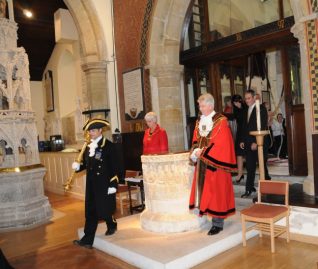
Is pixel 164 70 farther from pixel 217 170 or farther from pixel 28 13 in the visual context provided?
pixel 28 13

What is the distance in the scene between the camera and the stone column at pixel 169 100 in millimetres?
6422

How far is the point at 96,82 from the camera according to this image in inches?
285

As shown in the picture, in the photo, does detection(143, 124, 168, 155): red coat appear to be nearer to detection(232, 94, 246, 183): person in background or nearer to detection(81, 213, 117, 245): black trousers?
detection(232, 94, 246, 183): person in background

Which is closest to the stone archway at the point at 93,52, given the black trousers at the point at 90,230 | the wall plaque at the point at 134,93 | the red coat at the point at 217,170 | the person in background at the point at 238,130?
the wall plaque at the point at 134,93

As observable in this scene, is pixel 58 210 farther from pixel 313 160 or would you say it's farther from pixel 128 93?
pixel 313 160

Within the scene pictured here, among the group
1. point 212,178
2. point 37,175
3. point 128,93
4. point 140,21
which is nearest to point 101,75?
point 128,93

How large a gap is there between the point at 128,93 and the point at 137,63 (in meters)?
0.62

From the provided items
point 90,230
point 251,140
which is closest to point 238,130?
point 251,140

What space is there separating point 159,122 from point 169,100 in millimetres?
448

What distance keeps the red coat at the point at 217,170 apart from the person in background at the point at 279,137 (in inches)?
199

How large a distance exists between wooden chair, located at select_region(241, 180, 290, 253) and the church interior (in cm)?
11

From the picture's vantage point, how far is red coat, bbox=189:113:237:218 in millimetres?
3686

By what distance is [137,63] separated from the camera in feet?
22.3

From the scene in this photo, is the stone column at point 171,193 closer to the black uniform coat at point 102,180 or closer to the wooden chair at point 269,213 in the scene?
the black uniform coat at point 102,180
